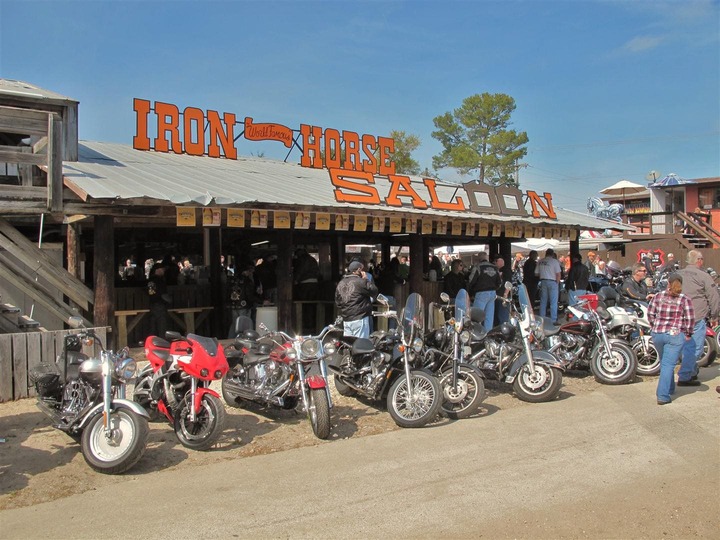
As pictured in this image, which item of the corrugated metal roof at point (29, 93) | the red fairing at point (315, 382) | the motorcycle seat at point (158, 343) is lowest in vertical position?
the red fairing at point (315, 382)

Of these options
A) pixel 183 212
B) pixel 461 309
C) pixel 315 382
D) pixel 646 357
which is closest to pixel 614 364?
pixel 646 357

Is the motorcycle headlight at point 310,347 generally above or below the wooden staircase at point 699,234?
below

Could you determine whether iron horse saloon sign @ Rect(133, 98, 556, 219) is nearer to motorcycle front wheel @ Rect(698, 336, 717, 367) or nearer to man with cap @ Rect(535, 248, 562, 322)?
man with cap @ Rect(535, 248, 562, 322)

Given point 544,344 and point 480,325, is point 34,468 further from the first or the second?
point 544,344

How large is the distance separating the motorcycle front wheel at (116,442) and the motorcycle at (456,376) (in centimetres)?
319

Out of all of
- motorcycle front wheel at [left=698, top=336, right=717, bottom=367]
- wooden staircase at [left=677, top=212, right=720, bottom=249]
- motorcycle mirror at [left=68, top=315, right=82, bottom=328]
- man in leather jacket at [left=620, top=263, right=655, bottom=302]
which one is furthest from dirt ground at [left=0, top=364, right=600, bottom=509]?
wooden staircase at [left=677, top=212, right=720, bottom=249]

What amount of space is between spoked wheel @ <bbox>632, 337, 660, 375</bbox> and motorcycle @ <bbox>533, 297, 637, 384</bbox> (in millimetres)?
540

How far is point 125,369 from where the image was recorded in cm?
558

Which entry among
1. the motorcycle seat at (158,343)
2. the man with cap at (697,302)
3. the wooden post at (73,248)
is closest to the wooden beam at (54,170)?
the motorcycle seat at (158,343)

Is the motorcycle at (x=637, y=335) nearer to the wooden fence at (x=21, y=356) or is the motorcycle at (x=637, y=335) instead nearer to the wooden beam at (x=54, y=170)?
the wooden fence at (x=21, y=356)

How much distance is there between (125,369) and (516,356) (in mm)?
4696

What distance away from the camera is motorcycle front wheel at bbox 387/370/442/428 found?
6.52m

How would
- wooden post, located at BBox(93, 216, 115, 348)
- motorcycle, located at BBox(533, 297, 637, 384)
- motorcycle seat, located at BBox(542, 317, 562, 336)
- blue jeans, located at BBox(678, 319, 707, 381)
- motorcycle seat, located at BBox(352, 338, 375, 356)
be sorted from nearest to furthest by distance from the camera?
motorcycle seat, located at BBox(352, 338, 375, 356) < blue jeans, located at BBox(678, 319, 707, 381) < wooden post, located at BBox(93, 216, 115, 348) < motorcycle, located at BBox(533, 297, 637, 384) < motorcycle seat, located at BBox(542, 317, 562, 336)

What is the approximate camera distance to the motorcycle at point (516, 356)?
7.71 meters
